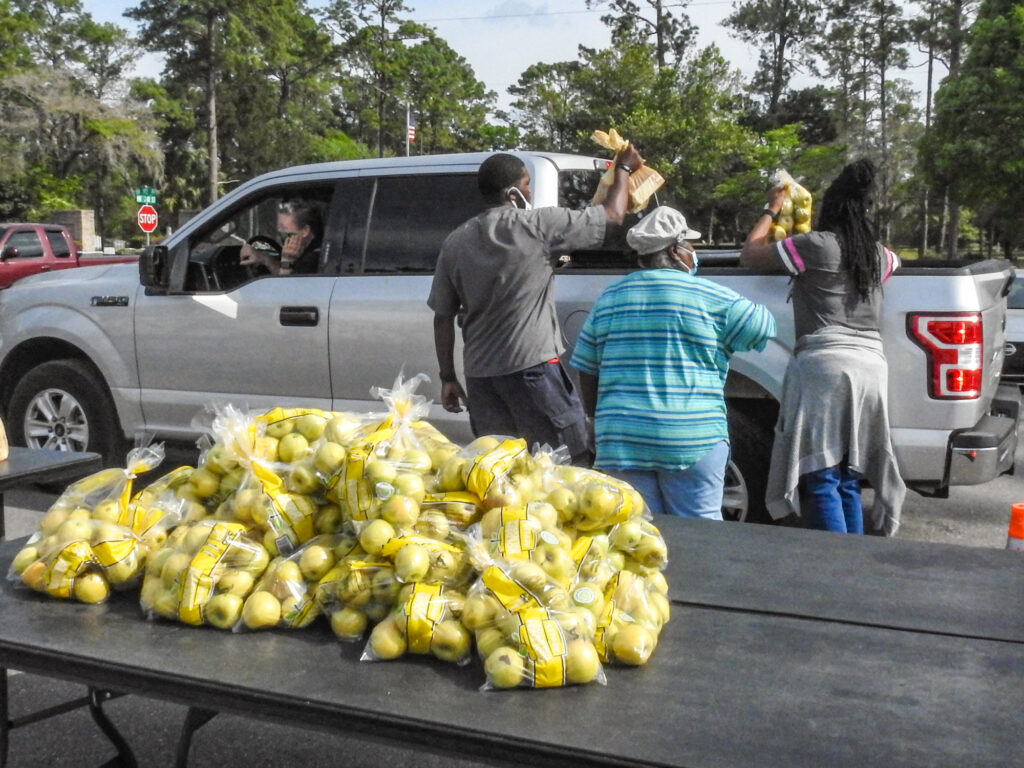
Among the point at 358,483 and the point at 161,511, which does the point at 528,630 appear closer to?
the point at 358,483

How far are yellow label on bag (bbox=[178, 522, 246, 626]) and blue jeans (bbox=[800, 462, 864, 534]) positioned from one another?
3070 millimetres

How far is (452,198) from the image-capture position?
575cm

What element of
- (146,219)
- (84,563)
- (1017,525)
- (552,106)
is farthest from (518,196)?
(552,106)

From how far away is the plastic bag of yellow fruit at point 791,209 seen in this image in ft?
17.1

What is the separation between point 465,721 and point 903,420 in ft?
12.1

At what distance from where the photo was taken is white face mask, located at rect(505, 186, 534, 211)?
4562 millimetres

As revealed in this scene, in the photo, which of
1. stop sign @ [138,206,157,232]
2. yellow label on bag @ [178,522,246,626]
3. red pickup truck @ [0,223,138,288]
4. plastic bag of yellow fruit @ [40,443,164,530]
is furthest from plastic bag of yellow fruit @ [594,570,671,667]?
stop sign @ [138,206,157,232]

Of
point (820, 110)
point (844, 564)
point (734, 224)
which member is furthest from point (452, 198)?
point (820, 110)

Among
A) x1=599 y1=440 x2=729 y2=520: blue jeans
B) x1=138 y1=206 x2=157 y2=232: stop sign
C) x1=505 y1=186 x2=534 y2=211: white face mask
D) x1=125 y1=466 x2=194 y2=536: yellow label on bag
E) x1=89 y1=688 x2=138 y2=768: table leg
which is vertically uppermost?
x1=138 y1=206 x2=157 y2=232: stop sign

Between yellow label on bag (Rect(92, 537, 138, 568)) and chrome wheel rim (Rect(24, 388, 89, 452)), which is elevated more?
yellow label on bag (Rect(92, 537, 138, 568))

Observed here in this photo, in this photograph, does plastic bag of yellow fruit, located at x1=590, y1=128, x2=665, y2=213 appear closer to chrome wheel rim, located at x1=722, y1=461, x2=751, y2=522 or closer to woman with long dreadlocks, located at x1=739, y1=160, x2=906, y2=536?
woman with long dreadlocks, located at x1=739, y1=160, x2=906, y2=536

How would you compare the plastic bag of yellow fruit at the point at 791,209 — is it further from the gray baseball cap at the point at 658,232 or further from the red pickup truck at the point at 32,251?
the red pickup truck at the point at 32,251

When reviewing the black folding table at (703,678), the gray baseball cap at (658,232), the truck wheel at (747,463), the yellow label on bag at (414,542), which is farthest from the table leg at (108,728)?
the truck wheel at (747,463)

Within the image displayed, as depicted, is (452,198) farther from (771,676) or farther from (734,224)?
(734,224)
